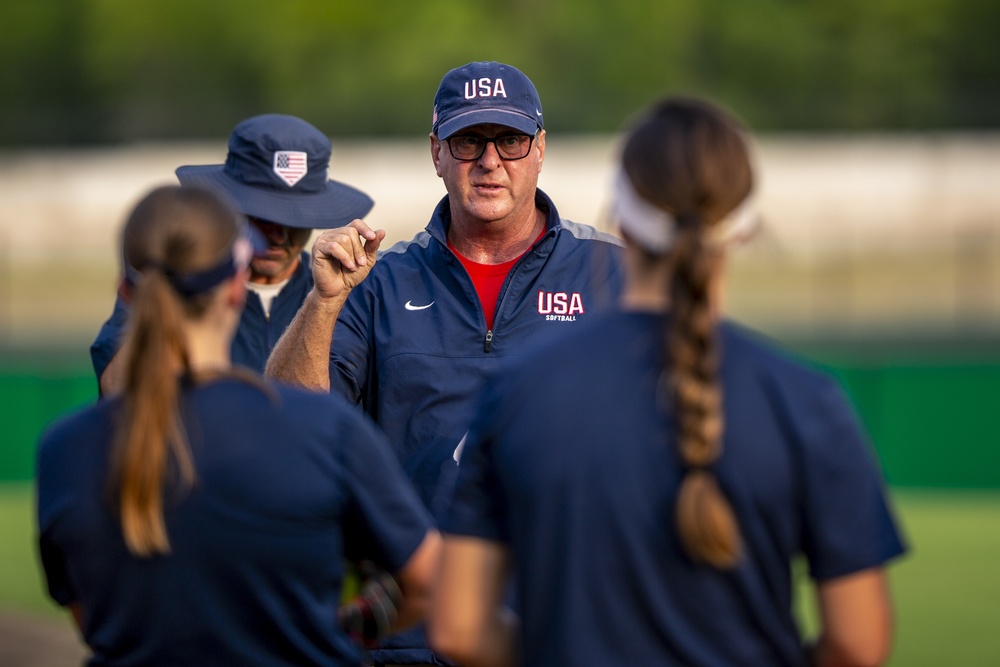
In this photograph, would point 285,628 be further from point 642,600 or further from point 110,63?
point 110,63

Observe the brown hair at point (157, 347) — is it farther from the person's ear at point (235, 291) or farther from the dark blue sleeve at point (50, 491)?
the dark blue sleeve at point (50, 491)

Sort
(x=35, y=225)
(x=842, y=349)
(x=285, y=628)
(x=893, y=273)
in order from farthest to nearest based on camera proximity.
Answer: (x=35, y=225) → (x=893, y=273) → (x=842, y=349) → (x=285, y=628)

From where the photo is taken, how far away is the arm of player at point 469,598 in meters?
2.44

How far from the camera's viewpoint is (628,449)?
2285 millimetres

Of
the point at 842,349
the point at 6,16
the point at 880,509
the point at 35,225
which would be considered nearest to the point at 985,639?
the point at 880,509

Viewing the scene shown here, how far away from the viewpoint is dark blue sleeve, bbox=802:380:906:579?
2.26 m

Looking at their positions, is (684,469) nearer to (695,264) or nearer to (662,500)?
(662,500)

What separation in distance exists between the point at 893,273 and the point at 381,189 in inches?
452

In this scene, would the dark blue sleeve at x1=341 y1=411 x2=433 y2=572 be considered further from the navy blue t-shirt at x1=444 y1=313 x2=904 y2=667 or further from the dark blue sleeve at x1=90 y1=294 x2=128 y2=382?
the dark blue sleeve at x1=90 y1=294 x2=128 y2=382

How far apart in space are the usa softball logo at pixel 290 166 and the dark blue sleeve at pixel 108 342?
70 cm

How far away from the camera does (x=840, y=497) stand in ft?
7.47

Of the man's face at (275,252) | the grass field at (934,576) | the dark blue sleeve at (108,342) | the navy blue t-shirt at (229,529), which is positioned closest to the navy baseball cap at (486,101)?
the man's face at (275,252)

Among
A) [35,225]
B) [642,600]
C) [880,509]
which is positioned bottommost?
[35,225]

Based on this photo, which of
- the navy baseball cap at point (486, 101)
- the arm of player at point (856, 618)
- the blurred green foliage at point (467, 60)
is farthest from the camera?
the blurred green foliage at point (467, 60)
